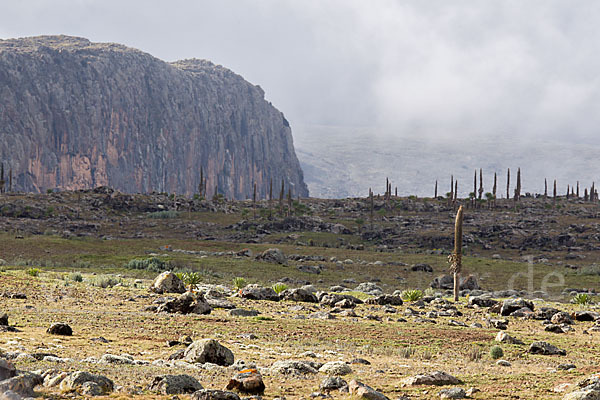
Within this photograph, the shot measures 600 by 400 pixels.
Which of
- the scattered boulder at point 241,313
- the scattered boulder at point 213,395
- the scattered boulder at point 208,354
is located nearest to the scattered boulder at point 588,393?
the scattered boulder at point 213,395

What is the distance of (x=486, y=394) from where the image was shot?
31.5 ft

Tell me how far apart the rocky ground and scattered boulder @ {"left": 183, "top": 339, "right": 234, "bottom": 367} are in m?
0.03

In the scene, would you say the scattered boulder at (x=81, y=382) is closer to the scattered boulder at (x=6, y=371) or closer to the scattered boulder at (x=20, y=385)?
the scattered boulder at (x=20, y=385)

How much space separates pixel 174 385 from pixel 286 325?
9.38m

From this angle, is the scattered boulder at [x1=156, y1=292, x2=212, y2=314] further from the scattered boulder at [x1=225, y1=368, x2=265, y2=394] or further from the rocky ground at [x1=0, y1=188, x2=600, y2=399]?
the scattered boulder at [x1=225, y1=368, x2=265, y2=394]

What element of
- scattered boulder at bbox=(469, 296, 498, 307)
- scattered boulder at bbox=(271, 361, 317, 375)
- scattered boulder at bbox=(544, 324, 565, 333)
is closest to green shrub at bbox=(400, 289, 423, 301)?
scattered boulder at bbox=(469, 296, 498, 307)

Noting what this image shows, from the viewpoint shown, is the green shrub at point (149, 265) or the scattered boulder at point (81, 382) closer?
the scattered boulder at point (81, 382)

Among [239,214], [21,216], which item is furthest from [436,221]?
[21,216]

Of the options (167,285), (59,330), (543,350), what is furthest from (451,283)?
(59,330)

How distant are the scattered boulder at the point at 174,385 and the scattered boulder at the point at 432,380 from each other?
3.62 m

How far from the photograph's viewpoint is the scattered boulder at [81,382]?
808 centimetres

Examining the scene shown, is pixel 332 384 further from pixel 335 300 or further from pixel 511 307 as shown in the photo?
pixel 511 307

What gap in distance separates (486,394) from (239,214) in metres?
84.9

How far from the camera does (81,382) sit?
26.8 feet
